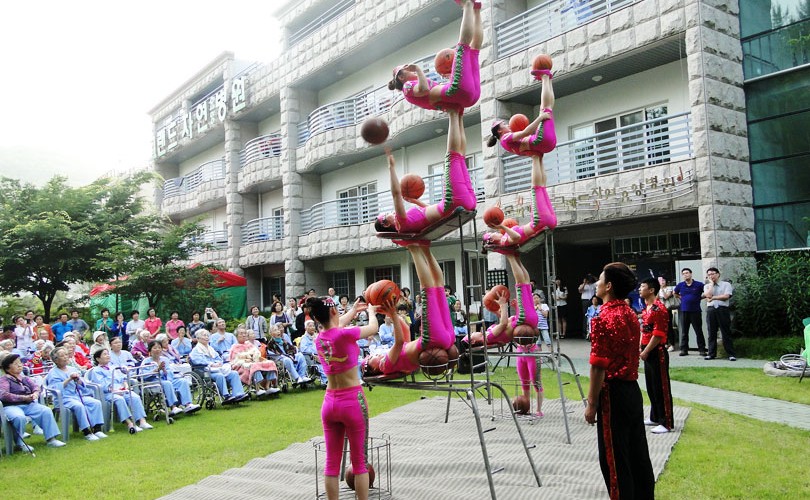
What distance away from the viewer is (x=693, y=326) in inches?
482

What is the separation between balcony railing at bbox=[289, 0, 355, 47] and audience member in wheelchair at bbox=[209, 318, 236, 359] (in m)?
13.9

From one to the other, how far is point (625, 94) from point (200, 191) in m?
20.6

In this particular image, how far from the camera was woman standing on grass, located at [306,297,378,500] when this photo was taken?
4.67 meters

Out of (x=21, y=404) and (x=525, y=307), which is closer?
(x=525, y=307)

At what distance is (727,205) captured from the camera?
12180 mm

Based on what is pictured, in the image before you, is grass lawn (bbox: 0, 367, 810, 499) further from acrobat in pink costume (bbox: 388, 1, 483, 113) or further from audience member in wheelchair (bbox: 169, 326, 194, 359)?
acrobat in pink costume (bbox: 388, 1, 483, 113)

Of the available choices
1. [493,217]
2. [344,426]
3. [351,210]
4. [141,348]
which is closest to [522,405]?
[493,217]

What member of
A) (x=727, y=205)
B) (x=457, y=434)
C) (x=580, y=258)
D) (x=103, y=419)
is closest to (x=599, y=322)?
(x=457, y=434)

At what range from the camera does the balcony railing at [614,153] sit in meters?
12.9

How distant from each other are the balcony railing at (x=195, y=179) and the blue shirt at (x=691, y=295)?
21.2m

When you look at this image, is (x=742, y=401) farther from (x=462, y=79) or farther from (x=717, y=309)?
(x=462, y=79)

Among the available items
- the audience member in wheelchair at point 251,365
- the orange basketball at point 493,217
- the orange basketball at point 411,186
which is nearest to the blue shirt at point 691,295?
the orange basketball at point 493,217

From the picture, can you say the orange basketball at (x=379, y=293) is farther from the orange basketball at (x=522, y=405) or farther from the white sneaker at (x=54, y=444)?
the white sneaker at (x=54, y=444)

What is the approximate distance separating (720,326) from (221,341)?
932 cm
